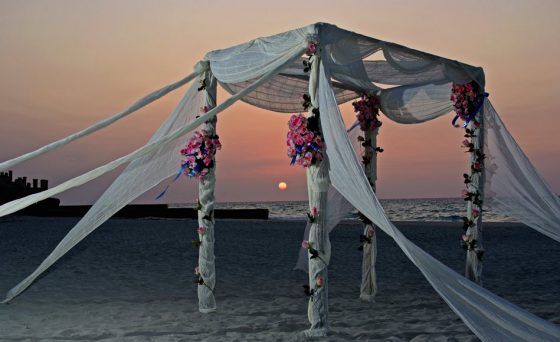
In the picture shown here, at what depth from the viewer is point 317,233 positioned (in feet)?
23.0

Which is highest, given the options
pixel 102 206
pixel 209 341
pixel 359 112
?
pixel 359 112

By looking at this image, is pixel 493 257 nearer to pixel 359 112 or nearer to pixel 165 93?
pixel 359 112

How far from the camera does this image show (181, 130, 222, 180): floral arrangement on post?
325 inches

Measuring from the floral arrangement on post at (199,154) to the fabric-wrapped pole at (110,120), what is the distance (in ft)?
2.49

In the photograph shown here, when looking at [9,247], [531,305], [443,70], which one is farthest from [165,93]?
[9,247]

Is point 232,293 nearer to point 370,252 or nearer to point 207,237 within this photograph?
point 207,237

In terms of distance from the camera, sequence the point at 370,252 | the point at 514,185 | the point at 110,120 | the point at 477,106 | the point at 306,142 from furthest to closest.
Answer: the point at 370,252 → the point at 477,106 → the point at 514,185 → the point at 110,120 → the point at 306,142

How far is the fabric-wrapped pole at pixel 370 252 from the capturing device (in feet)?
30.6

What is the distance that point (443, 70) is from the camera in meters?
8.61

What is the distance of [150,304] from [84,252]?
263 inches

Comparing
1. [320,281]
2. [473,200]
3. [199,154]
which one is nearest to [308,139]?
[320,281]

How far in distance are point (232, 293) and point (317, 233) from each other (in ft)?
11.0

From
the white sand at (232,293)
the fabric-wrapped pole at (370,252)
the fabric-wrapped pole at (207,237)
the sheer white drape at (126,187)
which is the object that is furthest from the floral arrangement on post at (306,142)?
the fabric-wrapped pole at (370,252)

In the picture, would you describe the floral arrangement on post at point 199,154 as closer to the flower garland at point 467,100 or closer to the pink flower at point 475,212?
the flower garland at point 467,100
